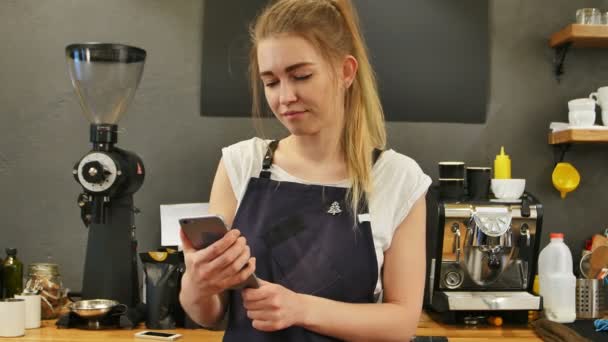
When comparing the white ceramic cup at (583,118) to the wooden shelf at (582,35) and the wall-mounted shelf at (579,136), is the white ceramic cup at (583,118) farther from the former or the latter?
the wooden shelf at (582,35)

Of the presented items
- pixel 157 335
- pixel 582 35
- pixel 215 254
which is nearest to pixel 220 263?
pixel 215 254

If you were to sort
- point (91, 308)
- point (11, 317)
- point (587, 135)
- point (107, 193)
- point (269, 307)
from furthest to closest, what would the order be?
point (587, 135) → point (107, 193) → point (91, 308) → point (11, 317) → point (269, 307)

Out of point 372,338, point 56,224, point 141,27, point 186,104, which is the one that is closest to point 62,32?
point 141,27

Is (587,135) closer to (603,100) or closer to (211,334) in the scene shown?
(603,100)

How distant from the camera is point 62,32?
2811 mm

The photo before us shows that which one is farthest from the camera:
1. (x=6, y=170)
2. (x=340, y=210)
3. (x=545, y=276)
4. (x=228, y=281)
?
(x=6, y=170)

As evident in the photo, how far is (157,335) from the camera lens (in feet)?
7.07

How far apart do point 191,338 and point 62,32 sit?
131 cm

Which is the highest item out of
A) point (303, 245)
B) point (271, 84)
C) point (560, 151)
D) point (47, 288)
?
point (271, 84)

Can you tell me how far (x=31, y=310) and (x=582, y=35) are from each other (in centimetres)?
201

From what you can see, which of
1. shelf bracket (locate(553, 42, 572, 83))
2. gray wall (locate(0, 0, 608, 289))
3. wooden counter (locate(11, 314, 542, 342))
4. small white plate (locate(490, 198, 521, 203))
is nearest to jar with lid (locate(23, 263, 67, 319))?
wooden counter (locate(11, 314, 542, 342))

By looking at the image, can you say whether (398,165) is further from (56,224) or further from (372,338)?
(56,224)

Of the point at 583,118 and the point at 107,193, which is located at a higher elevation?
the point at 583,118

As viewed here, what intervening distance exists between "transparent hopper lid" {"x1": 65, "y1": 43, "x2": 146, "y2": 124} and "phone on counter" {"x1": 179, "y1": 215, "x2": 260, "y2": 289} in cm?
135
